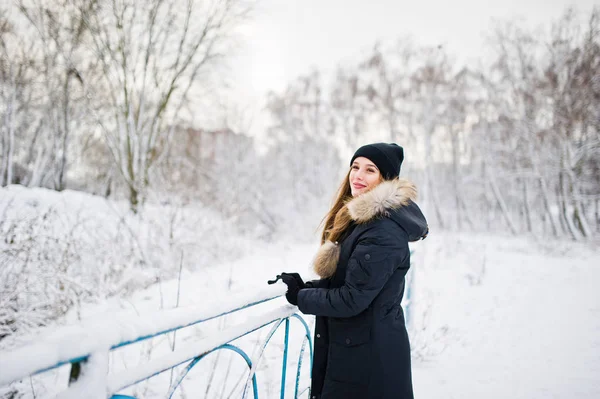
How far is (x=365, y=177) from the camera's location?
168cm

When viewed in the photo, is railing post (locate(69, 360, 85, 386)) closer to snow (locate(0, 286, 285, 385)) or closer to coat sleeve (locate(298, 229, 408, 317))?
snow (locate(0, 286, 285, 385))

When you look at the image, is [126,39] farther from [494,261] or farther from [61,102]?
[494,261]

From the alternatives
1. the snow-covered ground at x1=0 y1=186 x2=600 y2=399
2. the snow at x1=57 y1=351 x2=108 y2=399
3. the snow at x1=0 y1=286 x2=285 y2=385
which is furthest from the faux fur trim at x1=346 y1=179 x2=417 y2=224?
the snow at x1=57 y1=351 x2=108 y2=399

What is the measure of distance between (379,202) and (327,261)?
0.39 metres

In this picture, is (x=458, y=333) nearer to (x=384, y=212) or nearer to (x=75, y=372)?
(x=384, y=212)

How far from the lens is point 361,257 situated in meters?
1.29

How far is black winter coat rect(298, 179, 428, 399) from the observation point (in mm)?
1279

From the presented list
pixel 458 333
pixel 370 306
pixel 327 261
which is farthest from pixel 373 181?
pixel 458 333

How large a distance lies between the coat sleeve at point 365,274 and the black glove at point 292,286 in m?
0.13

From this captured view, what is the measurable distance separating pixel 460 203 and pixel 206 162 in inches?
858

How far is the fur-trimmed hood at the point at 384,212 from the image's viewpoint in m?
1.39

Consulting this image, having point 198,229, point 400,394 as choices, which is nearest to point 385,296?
point 400,394

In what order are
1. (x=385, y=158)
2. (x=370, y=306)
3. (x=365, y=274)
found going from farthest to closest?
(x=385, y=158), (x=370, y=306), (x=365, y=274)

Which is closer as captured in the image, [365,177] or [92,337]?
[92,337]
